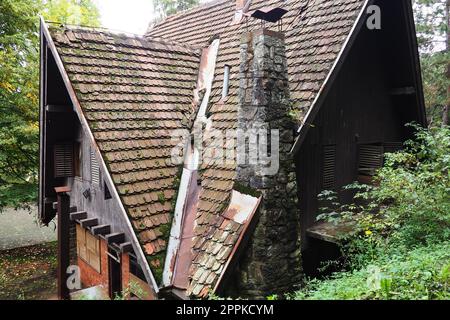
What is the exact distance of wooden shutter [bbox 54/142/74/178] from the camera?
8641 mm

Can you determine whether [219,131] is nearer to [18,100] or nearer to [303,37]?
[303,37]

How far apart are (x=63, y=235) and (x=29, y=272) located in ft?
20.0

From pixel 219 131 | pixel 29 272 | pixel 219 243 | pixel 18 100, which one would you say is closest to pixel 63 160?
pixel 219 131

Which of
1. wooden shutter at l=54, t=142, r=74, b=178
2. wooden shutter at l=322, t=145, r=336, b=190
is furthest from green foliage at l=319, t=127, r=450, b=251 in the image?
wooden shutter at l=54, t=142, r=74, b=178

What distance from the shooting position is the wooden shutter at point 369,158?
7.80 metres

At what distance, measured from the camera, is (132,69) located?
24.3 feet

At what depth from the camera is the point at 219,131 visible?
22.1 feet

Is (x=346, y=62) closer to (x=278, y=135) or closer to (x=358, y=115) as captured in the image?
(x=358, y=115)

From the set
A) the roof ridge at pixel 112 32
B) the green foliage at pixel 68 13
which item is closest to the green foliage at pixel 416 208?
the roof ridge at pixel 112 32

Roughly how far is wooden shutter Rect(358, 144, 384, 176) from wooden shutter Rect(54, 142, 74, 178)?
6.77 m

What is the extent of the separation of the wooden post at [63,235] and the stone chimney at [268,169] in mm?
5151

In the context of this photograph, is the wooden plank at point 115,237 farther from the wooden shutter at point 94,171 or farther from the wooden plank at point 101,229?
the wooden shutter at point 94,171

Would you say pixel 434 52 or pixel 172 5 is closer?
pixel 434 52
